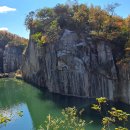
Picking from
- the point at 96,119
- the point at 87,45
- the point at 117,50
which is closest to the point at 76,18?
the point at 87,45

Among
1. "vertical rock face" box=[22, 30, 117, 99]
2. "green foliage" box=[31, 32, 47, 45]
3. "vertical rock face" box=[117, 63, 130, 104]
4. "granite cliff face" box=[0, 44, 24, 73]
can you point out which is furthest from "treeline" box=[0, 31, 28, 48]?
"vertical rock face" box=[117, 63, 130, 104]

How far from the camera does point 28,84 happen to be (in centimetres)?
5588

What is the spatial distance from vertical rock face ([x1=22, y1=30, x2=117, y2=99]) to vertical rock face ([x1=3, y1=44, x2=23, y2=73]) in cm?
2864

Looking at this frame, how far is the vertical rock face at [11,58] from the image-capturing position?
73.9 m

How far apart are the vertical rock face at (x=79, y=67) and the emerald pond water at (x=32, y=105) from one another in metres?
1.79

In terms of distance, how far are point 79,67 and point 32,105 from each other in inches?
332

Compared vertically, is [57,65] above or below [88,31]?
below

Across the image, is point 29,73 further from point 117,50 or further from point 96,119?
point 96,119

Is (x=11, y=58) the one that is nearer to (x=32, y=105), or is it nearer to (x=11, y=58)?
(x=11, y=58)

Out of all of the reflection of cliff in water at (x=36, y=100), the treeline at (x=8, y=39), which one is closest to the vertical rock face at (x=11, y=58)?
the treeline at (x=8, y=39)

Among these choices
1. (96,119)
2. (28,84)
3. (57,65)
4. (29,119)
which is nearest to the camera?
(96,119)

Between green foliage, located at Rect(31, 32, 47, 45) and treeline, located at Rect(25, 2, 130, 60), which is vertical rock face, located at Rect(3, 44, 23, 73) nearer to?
treeline, located at Rect(25, 2, 130, 60)

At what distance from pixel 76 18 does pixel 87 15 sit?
1900mm

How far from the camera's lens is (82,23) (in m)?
43.8
